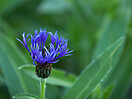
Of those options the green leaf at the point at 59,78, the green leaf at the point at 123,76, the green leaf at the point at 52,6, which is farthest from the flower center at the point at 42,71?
the green leaf at the point at 52,6

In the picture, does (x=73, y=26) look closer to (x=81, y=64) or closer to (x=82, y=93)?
(x=81, y=64)

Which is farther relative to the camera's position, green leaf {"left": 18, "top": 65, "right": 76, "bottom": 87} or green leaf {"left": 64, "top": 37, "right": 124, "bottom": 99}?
green leaf {"left": 18, "top": 65, "right": 76, "bottom": 87}

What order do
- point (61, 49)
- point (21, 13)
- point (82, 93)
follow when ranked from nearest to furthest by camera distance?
point (61, 49), point (82, 93), point (21, 13)

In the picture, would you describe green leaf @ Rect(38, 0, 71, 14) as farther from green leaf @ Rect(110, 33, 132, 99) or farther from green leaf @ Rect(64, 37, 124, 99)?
green leaf @ Rect(64, 37, 124, 99)

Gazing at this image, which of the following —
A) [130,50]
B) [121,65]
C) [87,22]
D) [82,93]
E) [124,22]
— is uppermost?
[87,22]

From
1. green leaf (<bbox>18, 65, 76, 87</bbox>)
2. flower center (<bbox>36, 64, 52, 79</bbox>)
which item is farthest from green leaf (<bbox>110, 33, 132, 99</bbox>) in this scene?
flower center (<bbox>36, 64, 52, 79</bbox>)

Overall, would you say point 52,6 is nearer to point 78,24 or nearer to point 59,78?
point 78,24

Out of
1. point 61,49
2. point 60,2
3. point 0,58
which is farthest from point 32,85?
point 60,2
